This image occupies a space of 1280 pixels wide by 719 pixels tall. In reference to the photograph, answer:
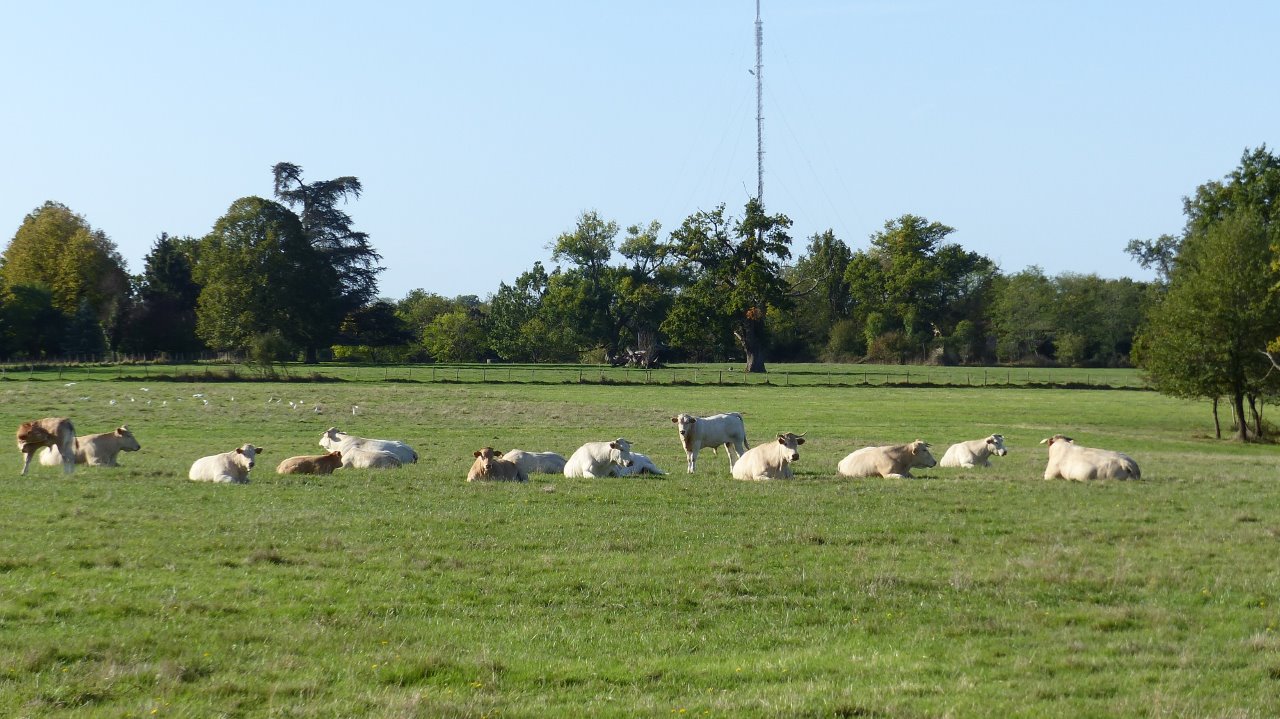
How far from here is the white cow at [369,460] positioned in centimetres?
2353

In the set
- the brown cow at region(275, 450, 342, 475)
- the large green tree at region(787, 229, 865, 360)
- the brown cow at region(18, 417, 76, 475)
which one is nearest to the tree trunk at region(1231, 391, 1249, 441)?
the brown cow at region(275, 450, 342, 475)

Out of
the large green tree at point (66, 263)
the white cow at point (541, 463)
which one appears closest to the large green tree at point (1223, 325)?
the white cow at point (541, 463)

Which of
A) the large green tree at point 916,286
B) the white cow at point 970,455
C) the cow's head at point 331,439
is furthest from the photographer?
the large green tree at point 916,286

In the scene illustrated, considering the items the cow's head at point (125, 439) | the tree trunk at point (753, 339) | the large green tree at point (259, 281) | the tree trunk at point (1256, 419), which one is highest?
the large green tree at point (259, 281)

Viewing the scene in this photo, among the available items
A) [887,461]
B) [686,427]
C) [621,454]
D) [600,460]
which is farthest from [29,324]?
[887,461]

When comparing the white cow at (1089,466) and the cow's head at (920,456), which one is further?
the cow's head at (920,456)

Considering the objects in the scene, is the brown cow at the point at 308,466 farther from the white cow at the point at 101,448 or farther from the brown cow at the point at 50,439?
the brown cow at the point at 50,439

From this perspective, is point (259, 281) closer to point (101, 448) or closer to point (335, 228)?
point (335, 228)

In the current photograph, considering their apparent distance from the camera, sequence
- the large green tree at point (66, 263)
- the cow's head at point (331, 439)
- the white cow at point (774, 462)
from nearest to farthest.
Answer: the white cow at point (774, 462) → the cow's head at point (331, 439) → the large green tree at point (66, 263)

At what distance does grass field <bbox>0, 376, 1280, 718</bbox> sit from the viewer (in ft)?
25.3

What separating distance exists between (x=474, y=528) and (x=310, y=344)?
8999 centimetres

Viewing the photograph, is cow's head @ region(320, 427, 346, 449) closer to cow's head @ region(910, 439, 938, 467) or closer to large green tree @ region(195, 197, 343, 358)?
cow's head @ region(910, 439, 938, 467)

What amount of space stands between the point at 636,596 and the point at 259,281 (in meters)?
91.3

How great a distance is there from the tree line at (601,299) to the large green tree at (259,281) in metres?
0.16
